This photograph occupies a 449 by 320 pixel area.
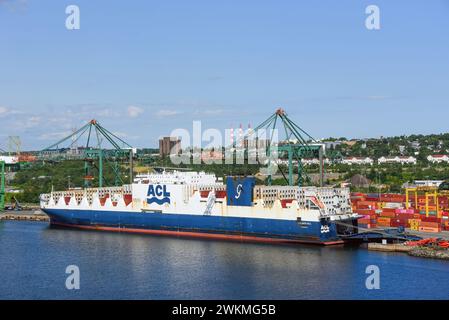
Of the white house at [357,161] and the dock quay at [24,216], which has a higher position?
the white house at [357,161]

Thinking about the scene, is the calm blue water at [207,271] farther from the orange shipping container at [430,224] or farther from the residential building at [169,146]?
the residential building at [169,146]

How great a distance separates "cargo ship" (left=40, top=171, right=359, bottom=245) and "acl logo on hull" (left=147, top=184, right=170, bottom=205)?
0.07 metres

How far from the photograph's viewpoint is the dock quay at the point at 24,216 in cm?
5444

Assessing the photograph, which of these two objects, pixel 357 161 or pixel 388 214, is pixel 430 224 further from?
pixel 357 161

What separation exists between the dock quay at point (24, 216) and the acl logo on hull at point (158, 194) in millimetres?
14899

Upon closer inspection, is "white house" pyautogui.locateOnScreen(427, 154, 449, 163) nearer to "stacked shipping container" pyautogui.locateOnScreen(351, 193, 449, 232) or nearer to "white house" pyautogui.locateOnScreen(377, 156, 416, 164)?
"white house" pyautogui.locateOnScreen(377, 156, 416, 164)

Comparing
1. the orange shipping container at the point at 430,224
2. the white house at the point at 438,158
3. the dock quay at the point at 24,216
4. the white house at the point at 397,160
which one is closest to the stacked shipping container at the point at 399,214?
the orange shipping container at the point at 430,224

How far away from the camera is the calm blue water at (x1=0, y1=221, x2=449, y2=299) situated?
941 inches

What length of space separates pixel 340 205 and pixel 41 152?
3230 cm

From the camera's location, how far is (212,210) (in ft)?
129

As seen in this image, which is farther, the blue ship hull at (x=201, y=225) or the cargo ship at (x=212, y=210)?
the cargo ship at (x=212, y=210)

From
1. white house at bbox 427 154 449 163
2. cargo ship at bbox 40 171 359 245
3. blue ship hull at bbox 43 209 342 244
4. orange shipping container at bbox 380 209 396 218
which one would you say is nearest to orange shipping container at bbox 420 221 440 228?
orange shipping container at bbox 380 209 396 218
